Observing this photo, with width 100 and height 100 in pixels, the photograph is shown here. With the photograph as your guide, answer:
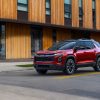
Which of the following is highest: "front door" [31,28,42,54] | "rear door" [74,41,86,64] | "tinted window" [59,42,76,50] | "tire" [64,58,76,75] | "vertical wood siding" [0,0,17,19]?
"vertical wood siding" [0,0,17,19]

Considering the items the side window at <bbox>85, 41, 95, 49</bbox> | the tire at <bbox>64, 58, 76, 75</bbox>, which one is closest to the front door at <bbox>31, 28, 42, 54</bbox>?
the side window at <bbox>85, 41, 95, 49</bbox>

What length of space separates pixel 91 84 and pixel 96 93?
2.57 meters

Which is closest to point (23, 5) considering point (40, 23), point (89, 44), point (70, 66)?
point (40, 23)

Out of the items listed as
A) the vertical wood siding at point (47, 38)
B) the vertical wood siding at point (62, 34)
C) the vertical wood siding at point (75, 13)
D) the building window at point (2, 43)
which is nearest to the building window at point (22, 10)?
the building window at point (2, 43)

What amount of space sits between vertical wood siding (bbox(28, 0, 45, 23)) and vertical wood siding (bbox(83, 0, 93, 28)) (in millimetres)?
7913

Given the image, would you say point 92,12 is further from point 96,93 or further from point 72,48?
point 96,93

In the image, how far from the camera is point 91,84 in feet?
51.4

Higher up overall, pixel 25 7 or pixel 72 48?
pixel 25 7

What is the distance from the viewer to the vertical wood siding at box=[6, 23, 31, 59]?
117 feet

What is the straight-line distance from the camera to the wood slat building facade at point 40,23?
35.4 meters

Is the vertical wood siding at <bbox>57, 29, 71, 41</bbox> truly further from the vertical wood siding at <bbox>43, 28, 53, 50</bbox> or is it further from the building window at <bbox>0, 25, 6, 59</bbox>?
the building window at <bbox>0, 25, 6, 59</bbox>

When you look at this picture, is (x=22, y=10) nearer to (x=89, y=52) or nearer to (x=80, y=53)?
(x=89, y=52)

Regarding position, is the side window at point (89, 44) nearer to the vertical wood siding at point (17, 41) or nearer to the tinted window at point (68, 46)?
the tinted window at point (68, 46)

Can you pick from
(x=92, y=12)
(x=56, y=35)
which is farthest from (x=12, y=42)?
(x=92, y=12)
